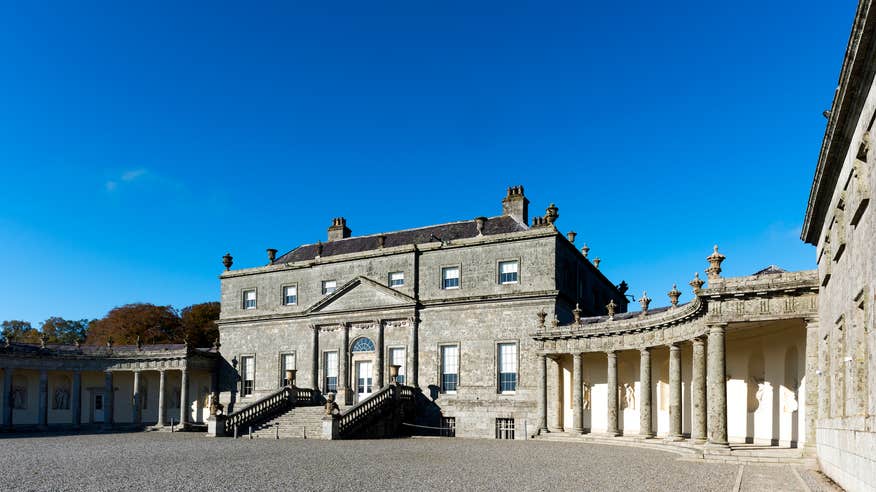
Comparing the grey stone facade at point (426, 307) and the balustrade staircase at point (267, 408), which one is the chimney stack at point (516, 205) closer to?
the grey stone facade at point (426, 307)

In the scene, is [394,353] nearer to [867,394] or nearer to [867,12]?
[867,394]

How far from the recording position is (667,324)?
86.6ft

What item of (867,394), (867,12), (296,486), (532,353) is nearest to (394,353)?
(532,353)

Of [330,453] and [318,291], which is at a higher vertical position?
[318,291]

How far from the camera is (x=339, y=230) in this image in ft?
154

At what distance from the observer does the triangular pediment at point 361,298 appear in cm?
3919

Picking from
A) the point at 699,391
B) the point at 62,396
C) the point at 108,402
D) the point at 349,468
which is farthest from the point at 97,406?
the point at 699,391

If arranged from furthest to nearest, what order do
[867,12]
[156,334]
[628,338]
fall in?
[156,334] < [628,338] < [867,12]

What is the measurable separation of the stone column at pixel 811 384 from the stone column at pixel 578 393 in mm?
12458

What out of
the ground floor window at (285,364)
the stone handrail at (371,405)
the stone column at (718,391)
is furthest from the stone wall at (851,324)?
the ground floor window at (285,364)

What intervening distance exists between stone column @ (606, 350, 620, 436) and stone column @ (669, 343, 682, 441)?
3792 mm

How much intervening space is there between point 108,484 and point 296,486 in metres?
4.19

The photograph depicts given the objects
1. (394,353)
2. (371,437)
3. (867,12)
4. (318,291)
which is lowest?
(371,437)

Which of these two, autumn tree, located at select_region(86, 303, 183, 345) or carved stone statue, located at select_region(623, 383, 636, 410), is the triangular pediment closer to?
carved stone statue, located at select_region(623, 383, 636, 410)
